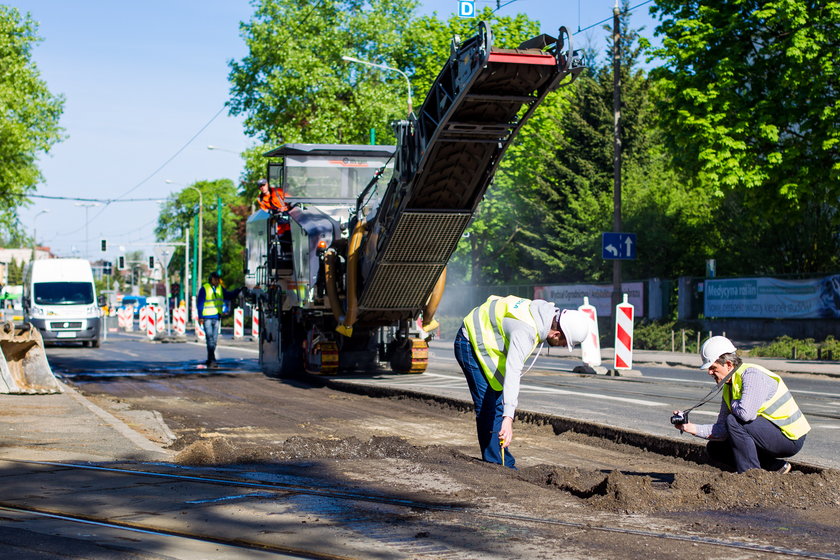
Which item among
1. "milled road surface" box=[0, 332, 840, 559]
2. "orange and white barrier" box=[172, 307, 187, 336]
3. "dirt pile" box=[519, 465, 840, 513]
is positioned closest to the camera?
"milled road surface" box=[0, 332, 840, 559]

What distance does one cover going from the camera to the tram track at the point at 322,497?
5145mm

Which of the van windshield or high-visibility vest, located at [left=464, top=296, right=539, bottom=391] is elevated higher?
the van windshield

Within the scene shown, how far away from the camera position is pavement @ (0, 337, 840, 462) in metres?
8.37

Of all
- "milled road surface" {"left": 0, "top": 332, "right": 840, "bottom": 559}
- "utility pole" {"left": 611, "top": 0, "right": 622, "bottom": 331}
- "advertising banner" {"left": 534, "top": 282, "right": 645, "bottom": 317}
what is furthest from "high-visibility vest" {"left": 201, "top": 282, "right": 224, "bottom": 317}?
"advertising banner" {"left": 534, "top": 282, "right": 645, "bottom": 317}

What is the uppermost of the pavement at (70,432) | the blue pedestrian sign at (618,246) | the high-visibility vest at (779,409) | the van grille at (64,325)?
the blue pedestrian sign at (618,246)

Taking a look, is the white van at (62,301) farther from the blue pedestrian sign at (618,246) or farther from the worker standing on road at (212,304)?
the blue pedestrian sign at (618,246)

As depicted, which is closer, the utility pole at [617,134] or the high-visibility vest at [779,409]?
the high-visibility vest at [779,409]

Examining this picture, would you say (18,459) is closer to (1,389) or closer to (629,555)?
(629,555)

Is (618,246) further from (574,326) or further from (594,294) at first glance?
(574,326)

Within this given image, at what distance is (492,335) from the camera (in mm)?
7582

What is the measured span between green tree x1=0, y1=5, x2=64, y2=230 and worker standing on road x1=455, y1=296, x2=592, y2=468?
32.8 m

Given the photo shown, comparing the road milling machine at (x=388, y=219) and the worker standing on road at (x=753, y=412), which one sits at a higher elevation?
the road milling machine at (x=388, y=219)

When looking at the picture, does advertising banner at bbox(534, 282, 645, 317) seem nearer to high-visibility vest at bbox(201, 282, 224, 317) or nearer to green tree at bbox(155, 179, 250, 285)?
high-visibility vest at bbox(201, 282, 224, 317)

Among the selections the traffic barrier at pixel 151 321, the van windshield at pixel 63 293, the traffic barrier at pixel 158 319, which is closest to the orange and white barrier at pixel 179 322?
the traffic barrier at pixel 158 319
